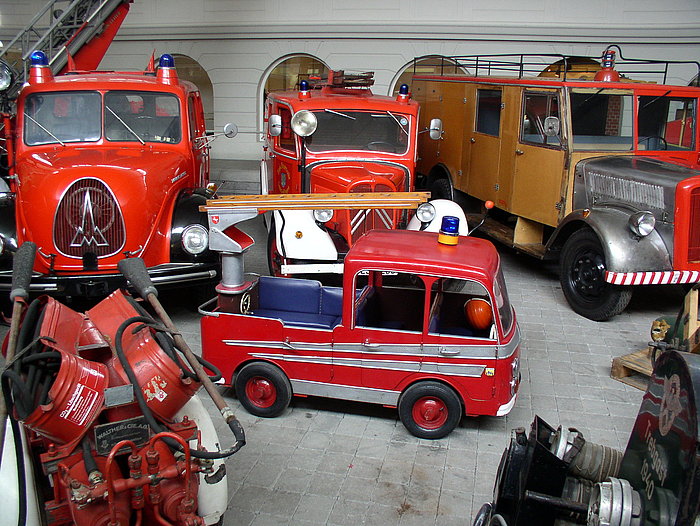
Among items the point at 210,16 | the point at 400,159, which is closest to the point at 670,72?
the point at 400,159

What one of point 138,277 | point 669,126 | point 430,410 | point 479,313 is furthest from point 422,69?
point 138,277

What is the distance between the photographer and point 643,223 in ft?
22.6

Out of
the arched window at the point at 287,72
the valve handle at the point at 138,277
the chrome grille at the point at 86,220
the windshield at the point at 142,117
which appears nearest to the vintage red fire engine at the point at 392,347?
the chrome grille at the point at 86,220

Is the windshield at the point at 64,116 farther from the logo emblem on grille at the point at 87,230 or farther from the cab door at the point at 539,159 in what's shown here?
the cab door at the point at 539,159

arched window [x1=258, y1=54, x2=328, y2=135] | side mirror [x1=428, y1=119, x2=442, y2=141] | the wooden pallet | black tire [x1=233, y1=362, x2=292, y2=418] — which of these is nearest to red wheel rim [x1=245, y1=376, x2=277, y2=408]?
black tire [x1=233, y1=362, x2=292, y2=418]

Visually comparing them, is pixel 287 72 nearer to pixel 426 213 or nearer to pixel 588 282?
pixel 426 213

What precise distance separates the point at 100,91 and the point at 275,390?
4.01m

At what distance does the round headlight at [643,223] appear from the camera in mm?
6871

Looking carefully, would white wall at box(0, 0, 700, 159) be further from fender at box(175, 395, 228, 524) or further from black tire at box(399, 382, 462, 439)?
fender at box(175, 395, 228, 524)

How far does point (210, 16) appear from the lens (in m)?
15.1

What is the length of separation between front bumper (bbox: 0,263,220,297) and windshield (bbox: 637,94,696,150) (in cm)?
557

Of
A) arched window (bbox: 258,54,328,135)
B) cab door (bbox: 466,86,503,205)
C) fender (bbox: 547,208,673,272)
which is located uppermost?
arched window (bbox: 258,54,328,135)

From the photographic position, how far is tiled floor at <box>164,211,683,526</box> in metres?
4.12

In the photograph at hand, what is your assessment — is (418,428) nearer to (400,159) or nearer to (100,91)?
(400,159)
